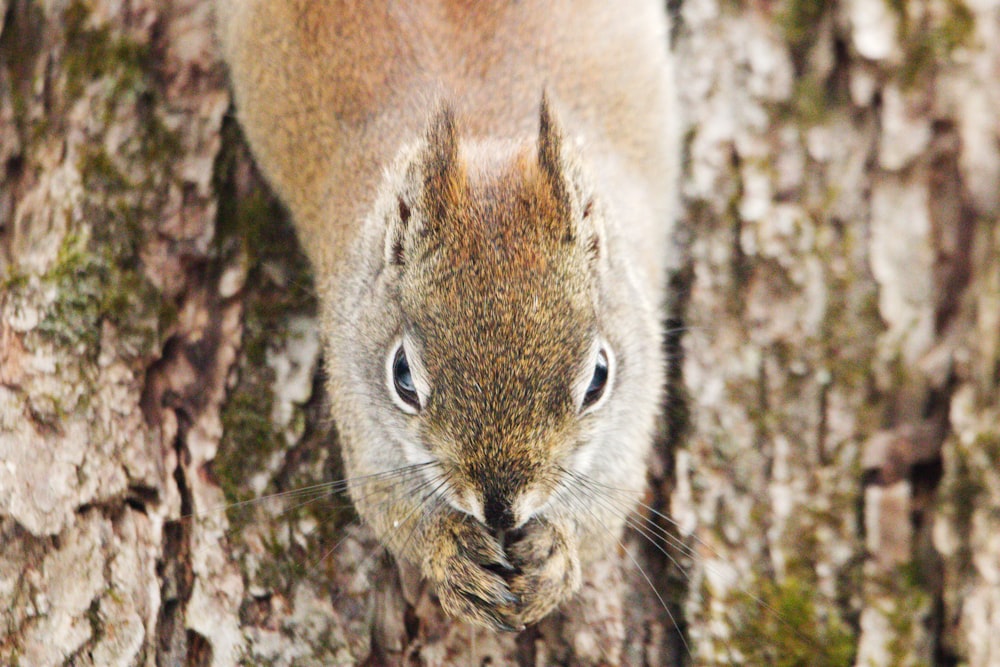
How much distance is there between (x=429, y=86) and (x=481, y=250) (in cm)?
93

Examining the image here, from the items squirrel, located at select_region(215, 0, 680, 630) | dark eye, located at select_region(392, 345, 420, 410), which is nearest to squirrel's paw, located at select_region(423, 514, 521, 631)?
squirrel, located at select_region(215, 0, 680, 630)

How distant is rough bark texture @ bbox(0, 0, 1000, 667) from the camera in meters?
2.35

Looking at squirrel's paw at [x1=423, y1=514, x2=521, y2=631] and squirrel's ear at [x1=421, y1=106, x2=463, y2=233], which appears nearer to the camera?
squirrel's ear at [x1=421, y1=106, x2=463, y2=233]

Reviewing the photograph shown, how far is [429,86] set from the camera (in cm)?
287

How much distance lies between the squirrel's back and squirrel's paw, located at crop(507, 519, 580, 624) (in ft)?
3.14

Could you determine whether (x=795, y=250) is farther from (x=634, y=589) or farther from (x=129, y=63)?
(x=129, y=63)

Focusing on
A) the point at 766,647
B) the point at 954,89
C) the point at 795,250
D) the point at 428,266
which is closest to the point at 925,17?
the point at 954,89

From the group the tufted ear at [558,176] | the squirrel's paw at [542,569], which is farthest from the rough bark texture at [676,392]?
the tufted ear at [558,176]

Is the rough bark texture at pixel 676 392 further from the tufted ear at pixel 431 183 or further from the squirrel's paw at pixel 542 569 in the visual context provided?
the tufted ear at pixel 431 183

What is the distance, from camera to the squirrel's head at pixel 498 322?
2.14m

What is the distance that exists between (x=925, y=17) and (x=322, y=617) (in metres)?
2.25

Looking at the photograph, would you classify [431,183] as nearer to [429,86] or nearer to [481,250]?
[481,250]

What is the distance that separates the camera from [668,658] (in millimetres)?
2445

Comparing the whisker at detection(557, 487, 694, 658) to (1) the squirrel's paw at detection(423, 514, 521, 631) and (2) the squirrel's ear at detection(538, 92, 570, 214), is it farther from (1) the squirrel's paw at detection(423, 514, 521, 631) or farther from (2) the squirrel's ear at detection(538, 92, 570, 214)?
(2) the squirrel's ear at detection(538, 92, 570, 214)
